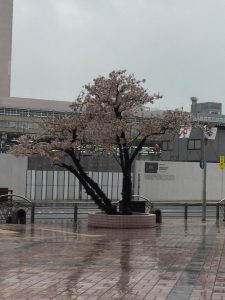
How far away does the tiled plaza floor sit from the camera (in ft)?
26.2

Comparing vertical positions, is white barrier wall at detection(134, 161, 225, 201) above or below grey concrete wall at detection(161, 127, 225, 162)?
below

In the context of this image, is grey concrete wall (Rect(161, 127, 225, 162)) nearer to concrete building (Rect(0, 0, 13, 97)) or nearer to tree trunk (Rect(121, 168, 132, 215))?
tree trunk (Rect(121, 168, 132, 215))

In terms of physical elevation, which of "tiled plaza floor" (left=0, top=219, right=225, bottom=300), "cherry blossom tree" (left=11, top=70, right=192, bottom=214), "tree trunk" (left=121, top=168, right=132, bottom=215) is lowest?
"tiled plaza floor" (left=0, top=219, right=225, bottom=300)

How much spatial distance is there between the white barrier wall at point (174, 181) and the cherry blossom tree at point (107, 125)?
18466 millimetres

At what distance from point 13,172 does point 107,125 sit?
17.5 metres

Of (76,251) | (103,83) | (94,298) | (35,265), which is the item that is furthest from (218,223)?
(94,298)

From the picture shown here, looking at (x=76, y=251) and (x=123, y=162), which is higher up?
(x=123, y=162)

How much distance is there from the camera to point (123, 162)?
20.2 metres

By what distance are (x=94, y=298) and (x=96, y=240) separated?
740 cm

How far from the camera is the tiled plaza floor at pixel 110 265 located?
26.2 ft

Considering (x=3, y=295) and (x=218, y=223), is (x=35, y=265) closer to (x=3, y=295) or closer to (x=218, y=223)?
(x=3, y=295)

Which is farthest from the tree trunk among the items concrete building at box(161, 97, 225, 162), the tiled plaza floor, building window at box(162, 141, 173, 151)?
building window at box(162, 141, 173, 151)

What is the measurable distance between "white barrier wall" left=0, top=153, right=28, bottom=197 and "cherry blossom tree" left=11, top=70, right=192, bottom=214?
50.1ft

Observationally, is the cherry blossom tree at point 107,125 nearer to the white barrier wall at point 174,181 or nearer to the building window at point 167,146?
the white barrier wall at point 174,181
